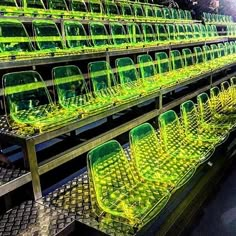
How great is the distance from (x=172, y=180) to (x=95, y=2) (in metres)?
3.84

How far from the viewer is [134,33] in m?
4.54

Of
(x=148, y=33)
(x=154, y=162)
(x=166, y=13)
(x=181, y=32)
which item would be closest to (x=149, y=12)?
(x=166, y=13)

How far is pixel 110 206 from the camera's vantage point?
159 cm

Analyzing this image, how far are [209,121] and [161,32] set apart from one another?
8.57 feet

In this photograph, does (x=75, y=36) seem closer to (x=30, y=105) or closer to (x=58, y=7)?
(x=58, y=7)

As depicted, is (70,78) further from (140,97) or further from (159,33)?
(159,33)

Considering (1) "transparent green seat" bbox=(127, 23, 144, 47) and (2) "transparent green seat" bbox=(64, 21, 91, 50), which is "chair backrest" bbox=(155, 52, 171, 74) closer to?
(1) "transparent green seat" bbox=(127, 23, 144, 47)

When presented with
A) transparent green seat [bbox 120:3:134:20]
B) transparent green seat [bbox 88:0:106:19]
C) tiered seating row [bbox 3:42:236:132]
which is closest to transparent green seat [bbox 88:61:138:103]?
tiered seating row [bbox 3:42:236:132]

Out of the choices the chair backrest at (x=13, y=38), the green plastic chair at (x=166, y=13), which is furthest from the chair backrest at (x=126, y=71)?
the green plastic chair at (x=166, y=13)

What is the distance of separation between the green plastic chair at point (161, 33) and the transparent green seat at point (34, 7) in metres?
2.03

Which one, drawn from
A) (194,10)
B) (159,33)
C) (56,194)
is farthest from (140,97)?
(194,10)

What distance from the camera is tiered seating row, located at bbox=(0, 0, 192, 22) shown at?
3.54 metres

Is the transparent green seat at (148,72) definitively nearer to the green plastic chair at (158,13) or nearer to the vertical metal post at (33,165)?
the vertical metal post at (33,165)

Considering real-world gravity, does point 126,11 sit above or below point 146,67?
above
